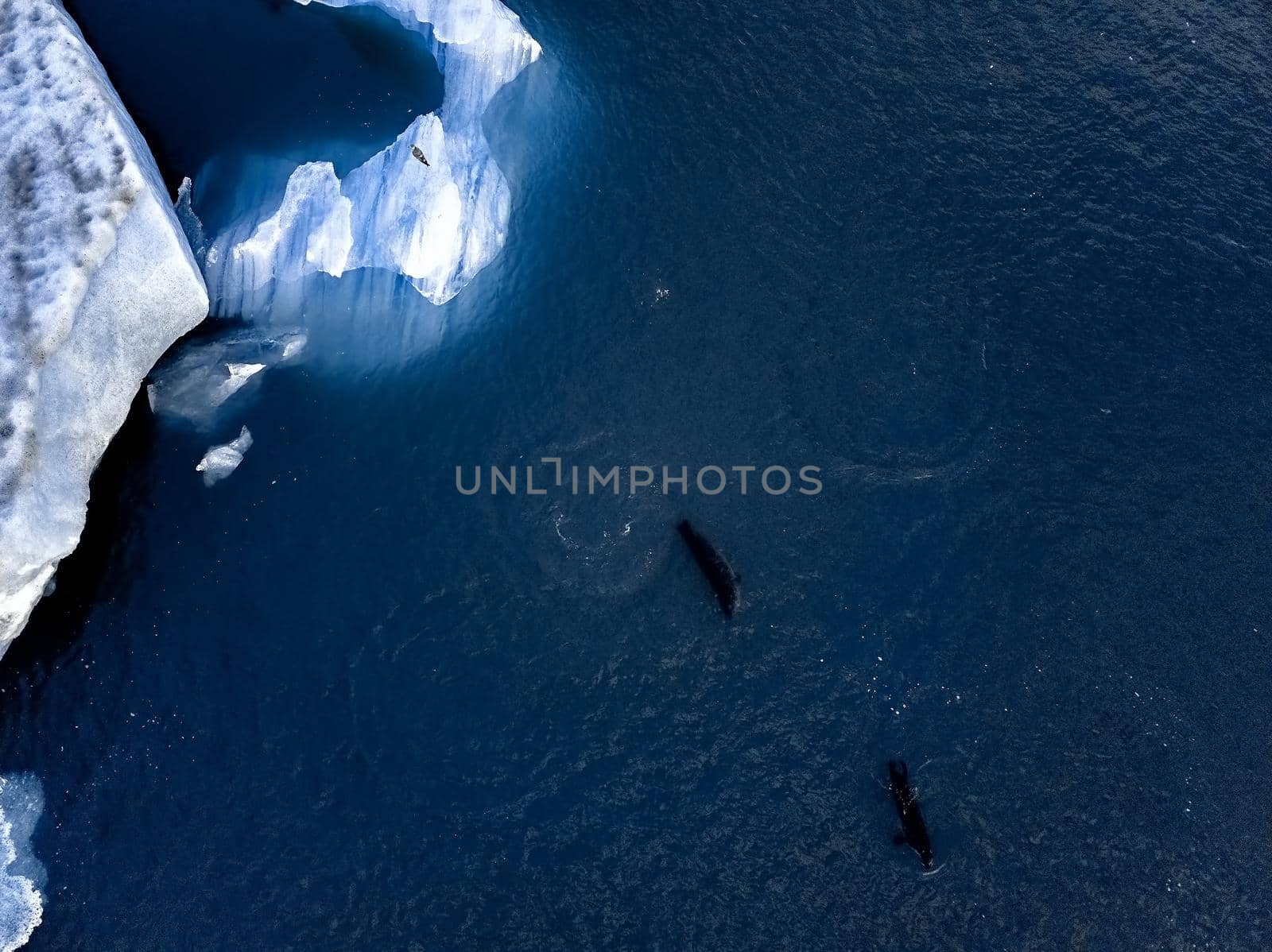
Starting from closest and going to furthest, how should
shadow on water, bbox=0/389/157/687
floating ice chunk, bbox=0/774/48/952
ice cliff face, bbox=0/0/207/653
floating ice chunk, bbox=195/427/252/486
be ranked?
1. floating ice chunk, bbox=0/774/48/952
2. ice cliff face, bbox=0/0/207/653
3. shadow on water, bbox=0/389/157/687
4. floating ice chunk, bbox=195/427/252/486

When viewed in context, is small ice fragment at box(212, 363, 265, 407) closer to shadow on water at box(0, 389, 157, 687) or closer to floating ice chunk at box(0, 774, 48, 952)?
shadow on water at box(0, 389, 157, 687)

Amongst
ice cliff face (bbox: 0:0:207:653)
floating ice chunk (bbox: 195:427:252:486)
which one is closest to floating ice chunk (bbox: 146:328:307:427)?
ice cliff face (bbox: 0:0:207:653)

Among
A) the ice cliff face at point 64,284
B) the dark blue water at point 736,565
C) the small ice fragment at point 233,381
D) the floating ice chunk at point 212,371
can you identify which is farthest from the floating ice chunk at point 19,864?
the small ice fragment at point 233,381

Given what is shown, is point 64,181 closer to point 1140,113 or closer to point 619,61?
point 619,61

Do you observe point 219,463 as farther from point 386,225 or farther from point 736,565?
point 736,565

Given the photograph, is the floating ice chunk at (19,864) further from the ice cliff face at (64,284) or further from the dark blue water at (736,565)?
the ice cliff face at (64,284)

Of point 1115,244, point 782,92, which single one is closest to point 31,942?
point 782,92

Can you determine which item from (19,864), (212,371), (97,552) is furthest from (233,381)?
(19,864)
